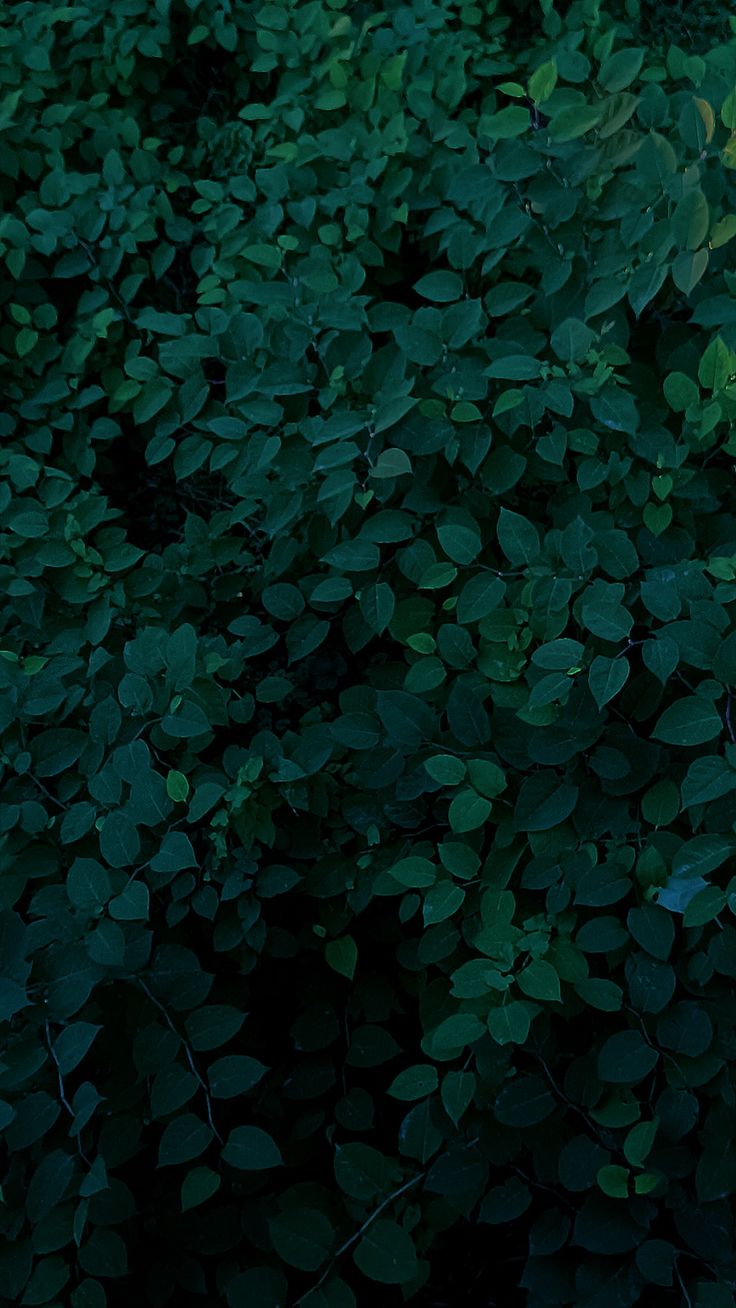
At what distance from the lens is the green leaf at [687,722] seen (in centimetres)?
136

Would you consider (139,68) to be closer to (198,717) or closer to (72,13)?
(72,13)

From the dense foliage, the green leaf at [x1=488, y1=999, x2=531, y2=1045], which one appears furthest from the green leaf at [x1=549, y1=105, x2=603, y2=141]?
the green leaf at [x1=488, y1=999, x2=531, y2=1045]

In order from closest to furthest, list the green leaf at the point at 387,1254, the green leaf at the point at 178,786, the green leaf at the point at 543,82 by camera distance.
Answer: the green leaf at the point at 387,1254
the green leaf at the point at 178,786
the green leaf at the point at 543,82


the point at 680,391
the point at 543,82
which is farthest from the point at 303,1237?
the point at 543,82

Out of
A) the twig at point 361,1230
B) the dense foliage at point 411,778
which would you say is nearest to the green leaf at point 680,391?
the dense foliage at point 411,778

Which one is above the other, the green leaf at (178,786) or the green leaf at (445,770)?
the green leaf at (445,770)

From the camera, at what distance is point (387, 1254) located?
1432 millimetres

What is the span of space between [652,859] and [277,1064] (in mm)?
748

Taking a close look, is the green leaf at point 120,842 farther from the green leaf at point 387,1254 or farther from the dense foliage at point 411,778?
the green leaf at point 387,1254

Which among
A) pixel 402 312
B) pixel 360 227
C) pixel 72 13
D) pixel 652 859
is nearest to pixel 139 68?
pixel 72 13

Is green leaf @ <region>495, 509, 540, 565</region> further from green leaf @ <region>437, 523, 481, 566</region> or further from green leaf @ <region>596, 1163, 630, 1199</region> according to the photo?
green leaf @ <region>596, 1163, 630, 1199</region>

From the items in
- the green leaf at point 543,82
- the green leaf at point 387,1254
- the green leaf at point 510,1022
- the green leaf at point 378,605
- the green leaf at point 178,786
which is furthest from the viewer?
the green leaf at point 543,82

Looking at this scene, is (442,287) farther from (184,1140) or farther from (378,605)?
(184,1140)

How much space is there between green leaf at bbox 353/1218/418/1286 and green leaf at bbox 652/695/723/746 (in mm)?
743
